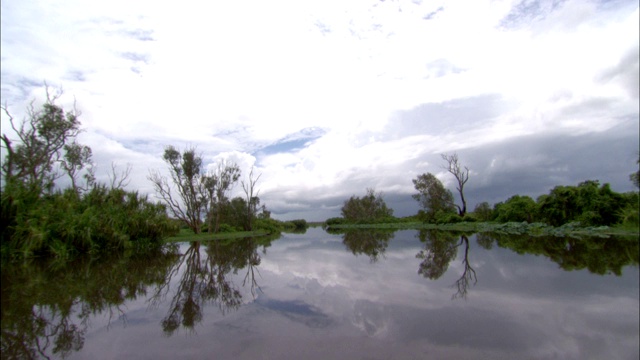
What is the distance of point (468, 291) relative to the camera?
249 inches

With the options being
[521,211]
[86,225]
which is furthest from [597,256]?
[521,211]

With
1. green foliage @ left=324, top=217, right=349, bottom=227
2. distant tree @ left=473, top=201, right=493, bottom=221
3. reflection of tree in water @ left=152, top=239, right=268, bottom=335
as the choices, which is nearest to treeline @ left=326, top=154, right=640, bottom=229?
distant tree @ left=473, top=201, right=493, bottom=221

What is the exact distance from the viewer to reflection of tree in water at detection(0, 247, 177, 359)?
442cm

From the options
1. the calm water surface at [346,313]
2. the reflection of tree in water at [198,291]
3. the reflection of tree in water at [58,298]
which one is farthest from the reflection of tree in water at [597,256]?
the reflection of tree in water at [58,298]

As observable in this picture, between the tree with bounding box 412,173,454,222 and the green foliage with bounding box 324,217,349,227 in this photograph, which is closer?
the tree with bounding box 412,173,454,222

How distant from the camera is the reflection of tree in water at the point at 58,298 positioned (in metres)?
4.42

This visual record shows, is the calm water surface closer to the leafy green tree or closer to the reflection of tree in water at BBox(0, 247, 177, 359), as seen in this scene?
the reflection of tree in water at BBox(0, 247, 177, 359)

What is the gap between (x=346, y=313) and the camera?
536cm

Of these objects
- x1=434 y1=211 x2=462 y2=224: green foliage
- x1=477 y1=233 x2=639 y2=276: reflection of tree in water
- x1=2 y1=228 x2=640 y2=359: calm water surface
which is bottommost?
x1=2 y1=228 x2=640 y2=359: calm water surface

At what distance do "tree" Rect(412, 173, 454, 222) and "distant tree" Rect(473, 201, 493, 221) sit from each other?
443cm

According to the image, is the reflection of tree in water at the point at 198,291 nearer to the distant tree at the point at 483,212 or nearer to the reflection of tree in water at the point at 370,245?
the reflection of tree in water at the point at 370,245

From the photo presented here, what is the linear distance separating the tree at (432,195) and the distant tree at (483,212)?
4428mm

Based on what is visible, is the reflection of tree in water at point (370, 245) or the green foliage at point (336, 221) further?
the green foliage at point (336, 221)

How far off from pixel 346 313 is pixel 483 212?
123 ft
